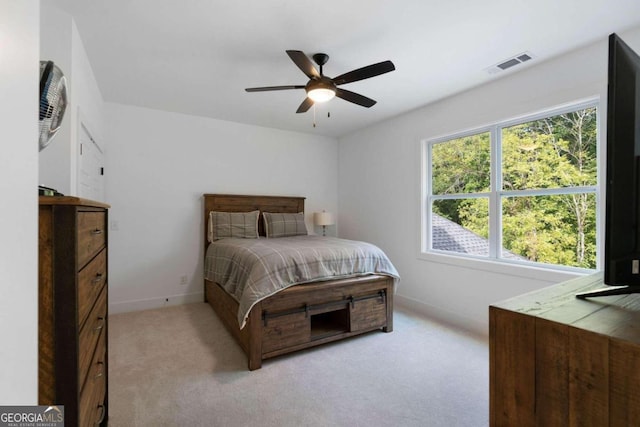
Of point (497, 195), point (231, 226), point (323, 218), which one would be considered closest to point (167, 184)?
point (231, 226)

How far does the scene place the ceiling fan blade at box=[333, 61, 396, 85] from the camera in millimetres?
2025

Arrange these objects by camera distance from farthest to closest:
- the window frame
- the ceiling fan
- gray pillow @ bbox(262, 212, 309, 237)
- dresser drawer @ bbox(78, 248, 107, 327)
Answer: gray pillow @ bbox(262, 212, 309, 237), the window frame, the ceiling fan, dresser drawer @ bbox(78, 248, 107, 327)

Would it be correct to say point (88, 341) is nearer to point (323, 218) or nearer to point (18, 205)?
point (18, 205)

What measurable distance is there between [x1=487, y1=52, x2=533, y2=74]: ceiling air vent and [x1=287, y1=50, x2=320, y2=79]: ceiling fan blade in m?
1.63

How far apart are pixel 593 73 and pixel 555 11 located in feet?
2.32

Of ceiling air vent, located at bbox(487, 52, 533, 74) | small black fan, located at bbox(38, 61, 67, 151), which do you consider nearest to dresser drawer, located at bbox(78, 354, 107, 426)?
small black fan, located at bbox(38, 61, 67, 151)

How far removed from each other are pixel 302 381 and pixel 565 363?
1.79 meters

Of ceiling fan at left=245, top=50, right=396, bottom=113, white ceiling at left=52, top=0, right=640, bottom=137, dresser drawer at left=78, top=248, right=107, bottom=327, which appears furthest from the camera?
ceiling fan at left=245, top=50, right=396, bottom=113

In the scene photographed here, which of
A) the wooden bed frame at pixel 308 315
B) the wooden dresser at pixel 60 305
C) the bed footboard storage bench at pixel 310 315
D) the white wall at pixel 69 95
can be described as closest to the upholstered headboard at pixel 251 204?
the wooden bed frame at pixel 308 315

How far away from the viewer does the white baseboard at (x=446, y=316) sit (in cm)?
285

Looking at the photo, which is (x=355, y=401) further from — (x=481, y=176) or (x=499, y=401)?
(x=481, y=176)

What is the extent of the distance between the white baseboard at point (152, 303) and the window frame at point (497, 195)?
3058 millimetres

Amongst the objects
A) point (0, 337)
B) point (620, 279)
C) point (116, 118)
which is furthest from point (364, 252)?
point (116, 118)

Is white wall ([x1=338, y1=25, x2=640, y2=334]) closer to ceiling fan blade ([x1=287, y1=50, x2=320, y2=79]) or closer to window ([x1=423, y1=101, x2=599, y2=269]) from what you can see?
window ([x1=423, y1=101, x2=599, y2=269])
